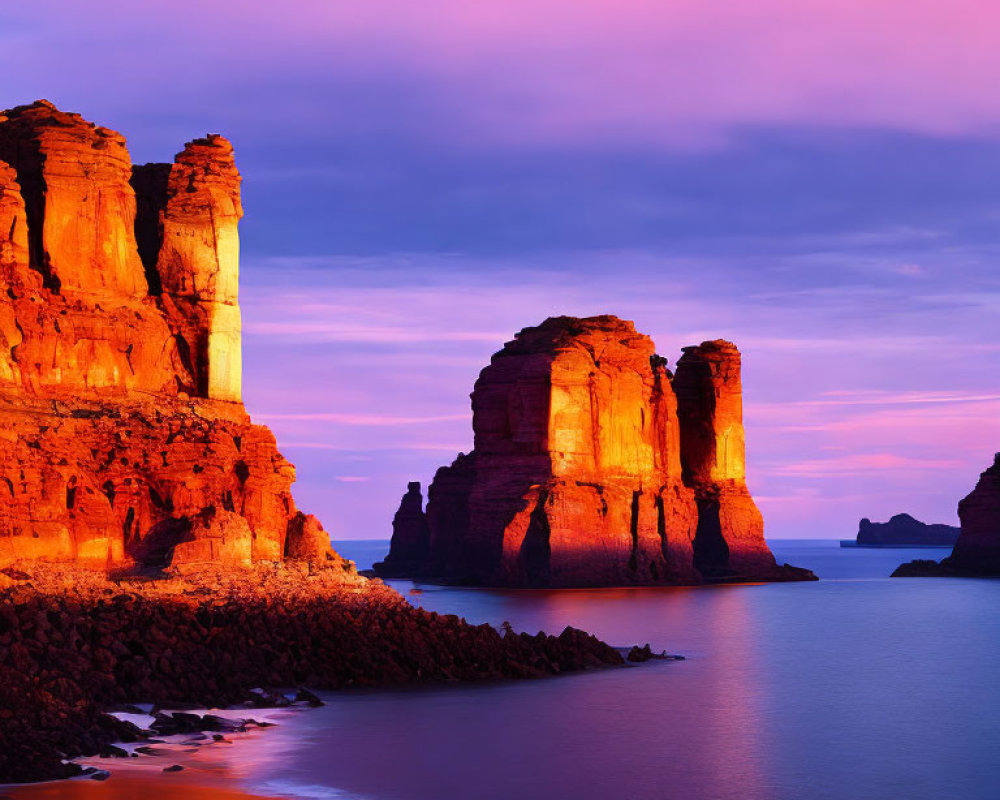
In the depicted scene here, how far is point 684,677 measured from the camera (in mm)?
48156

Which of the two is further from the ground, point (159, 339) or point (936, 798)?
point (159, 339)

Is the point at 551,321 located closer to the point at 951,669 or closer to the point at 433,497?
the point at 433,497

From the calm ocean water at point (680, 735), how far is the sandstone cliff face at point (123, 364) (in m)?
9.47

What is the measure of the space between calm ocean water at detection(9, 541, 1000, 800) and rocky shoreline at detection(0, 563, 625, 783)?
4.75 ft

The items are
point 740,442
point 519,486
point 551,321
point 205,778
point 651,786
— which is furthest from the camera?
point 740,442

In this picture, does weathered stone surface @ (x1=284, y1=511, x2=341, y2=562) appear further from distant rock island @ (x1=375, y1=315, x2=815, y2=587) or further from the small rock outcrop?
the small rock outcrop

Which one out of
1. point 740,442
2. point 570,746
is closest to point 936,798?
point 570,746

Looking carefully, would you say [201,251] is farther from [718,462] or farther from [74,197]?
[718,462]

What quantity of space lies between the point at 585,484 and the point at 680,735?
67025 millimetres

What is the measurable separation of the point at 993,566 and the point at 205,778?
11369 centimetres

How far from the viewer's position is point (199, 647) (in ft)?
118

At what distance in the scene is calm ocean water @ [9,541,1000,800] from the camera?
1166 inches

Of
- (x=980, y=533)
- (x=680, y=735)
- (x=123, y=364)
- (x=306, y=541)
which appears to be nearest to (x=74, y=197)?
(x=123, y=364)

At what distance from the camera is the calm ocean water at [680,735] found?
97.2 feet
